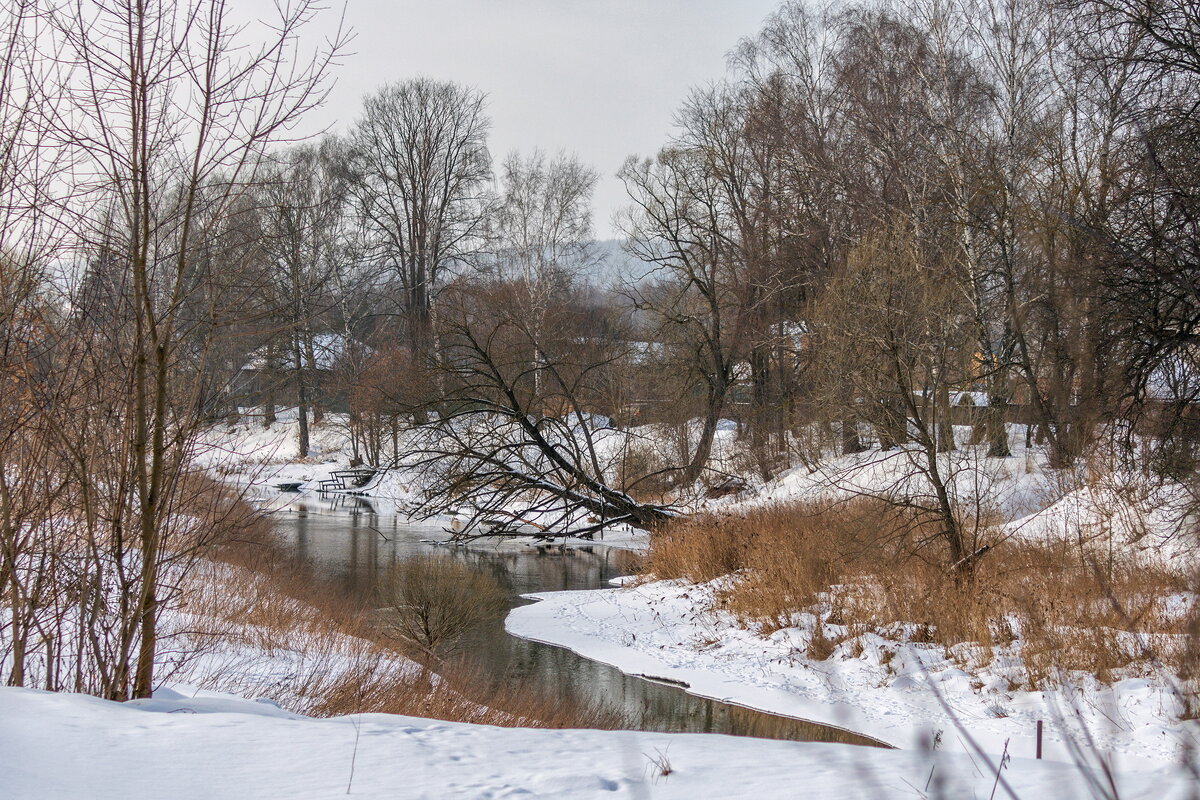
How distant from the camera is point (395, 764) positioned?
12.1ft

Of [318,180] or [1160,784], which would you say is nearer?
[1160,784]

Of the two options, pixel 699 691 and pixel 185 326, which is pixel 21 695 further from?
pixel 699 691

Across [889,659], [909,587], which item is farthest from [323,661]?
[909,587]

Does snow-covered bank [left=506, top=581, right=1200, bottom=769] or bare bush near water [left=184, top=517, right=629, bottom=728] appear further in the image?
snow-covered bank [left=506, top=581, right=1200, bottom=769]

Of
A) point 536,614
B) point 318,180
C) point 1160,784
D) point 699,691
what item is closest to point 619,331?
point 318,180

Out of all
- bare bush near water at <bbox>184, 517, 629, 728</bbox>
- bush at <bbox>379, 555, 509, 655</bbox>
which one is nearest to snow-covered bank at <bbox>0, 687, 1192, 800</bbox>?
bare bush near water at <bbox>184, 517, 629, 728</bbox>

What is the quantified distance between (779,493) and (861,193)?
7.29m

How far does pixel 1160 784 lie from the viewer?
3.21 metres

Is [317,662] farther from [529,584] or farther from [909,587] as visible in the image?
[529,584]

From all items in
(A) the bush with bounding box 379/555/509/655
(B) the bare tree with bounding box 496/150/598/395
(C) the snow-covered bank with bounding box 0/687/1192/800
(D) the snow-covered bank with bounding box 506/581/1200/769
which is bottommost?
(D) the snow-covered bank with bounding box 506/581/1200/769

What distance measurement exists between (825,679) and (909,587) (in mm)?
4501

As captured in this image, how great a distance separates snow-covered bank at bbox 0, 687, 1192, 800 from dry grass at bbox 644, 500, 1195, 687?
433 cm

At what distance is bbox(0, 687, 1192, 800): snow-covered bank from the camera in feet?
10.3

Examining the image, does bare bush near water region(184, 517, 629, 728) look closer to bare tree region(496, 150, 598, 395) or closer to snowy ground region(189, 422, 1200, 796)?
snowy ground region(189, 422, 1200, 796)
